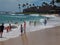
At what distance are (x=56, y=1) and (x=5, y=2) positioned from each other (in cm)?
184

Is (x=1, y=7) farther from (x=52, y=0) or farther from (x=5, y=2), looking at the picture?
(x=52, y=0)

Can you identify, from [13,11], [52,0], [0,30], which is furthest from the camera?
[52,0]

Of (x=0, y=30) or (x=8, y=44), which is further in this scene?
(x=0, y=30)

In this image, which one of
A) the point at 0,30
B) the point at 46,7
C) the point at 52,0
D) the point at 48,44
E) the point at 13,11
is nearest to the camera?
the point at 48,44

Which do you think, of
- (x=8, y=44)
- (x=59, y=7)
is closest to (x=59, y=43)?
(x=8, y=44)

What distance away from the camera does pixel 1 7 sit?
734 centimetres

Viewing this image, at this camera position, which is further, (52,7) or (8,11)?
(52,7)

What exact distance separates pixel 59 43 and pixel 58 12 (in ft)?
11.1

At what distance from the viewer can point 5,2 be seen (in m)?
8.06

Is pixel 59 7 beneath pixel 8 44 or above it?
above

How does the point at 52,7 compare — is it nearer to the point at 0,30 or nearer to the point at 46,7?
the point at 46,7

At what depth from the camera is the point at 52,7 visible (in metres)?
8.00

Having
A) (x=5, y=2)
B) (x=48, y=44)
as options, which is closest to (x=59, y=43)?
(x=48, y=44)

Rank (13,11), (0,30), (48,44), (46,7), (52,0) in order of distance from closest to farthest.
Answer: (48,44), (0,30), (13,11), (52,0), (46,7)
